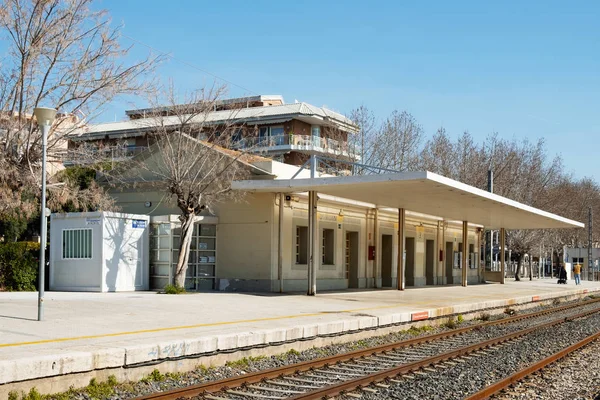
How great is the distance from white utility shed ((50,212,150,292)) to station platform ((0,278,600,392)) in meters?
1.05

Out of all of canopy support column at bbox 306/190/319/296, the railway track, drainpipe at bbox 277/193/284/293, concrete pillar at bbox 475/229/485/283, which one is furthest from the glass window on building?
concrete pillar at bbox 475/229/485/283

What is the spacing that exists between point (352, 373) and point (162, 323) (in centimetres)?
389

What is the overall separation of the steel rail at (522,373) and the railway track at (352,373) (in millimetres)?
Answer: 1309

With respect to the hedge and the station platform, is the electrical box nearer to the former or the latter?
the station platform

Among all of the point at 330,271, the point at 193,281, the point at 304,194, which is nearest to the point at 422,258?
the point at 330,271

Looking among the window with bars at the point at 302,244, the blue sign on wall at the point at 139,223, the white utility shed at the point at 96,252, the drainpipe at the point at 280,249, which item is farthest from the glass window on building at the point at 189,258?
the window with bars at the point at 302,244

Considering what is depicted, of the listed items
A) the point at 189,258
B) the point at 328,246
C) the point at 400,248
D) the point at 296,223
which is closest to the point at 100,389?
the point at 189,258

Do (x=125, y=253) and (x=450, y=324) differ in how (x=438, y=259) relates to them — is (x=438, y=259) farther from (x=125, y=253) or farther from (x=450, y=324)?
(x=125, y=253)

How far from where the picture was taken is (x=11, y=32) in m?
18.1

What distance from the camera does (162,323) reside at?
12992 millimetres

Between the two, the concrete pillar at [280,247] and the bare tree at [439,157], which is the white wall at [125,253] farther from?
the bare tree at [439,157]

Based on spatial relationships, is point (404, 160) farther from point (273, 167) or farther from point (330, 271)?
point (273, 167)

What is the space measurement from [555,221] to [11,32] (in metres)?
26.9

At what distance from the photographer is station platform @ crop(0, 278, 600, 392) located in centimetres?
909
